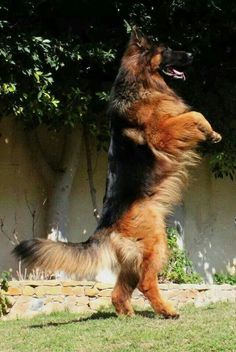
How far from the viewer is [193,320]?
6.64 m

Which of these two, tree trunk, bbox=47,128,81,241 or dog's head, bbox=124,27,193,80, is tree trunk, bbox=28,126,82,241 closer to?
tree trunk, bbox=47,128,81,241

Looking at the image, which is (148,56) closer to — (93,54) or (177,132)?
(177,132)

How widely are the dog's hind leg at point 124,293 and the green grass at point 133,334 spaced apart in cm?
12

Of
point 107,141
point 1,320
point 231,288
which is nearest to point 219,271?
point 231,288

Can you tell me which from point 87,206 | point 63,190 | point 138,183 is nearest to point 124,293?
point 138,183

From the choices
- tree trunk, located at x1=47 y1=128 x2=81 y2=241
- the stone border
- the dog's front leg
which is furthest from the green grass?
tree trunk, located at x1=47 y1=128 x2=81 y2=241

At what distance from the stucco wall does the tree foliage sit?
106cm

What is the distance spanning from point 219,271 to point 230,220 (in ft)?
3.45

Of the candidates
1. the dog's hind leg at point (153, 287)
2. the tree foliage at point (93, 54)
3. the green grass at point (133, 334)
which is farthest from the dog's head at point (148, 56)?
the green grass at point (133, 334)

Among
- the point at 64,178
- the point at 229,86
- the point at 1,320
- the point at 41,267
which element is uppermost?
the point at 229,86

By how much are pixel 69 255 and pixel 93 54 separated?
3.81m

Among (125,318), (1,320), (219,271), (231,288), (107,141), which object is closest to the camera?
(125,318)

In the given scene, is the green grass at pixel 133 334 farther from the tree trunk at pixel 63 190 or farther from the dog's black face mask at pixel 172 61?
the tree trunk at pixel 63 190

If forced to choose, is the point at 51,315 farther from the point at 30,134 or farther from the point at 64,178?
the point at 30,134
